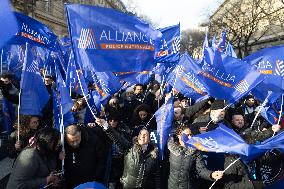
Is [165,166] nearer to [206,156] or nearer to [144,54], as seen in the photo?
[206,156]

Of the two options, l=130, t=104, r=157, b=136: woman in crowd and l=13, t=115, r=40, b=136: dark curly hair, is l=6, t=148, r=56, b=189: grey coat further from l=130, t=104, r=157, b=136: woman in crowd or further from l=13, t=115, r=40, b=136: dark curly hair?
l=130, t=104, r=157, b=136: woman in crowd

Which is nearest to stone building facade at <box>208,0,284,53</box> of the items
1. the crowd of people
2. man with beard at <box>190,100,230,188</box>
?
man with beard at <box>190,100,230,188</box>

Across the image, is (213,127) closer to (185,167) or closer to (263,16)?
(185,167)

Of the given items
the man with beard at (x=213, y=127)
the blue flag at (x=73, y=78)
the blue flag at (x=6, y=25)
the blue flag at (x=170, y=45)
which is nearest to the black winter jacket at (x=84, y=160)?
the man with beard at (x=213, y=127)

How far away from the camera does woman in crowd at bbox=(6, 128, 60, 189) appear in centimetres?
378

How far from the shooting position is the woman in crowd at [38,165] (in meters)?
3.78

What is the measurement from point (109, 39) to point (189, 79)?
2.52m

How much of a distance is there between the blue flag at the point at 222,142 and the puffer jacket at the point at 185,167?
0.21 meters

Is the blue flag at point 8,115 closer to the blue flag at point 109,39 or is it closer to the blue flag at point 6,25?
the blue flag at point 109,39

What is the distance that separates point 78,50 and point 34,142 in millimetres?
1377

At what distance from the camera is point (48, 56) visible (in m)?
9.98

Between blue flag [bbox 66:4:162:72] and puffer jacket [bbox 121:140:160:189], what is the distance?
1.08m

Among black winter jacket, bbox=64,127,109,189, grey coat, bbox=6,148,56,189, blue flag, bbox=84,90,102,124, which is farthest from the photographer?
blue flag, bbox=84,90,102,124

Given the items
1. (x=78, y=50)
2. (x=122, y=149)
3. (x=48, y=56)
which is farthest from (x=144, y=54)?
(x=48, y=56)
